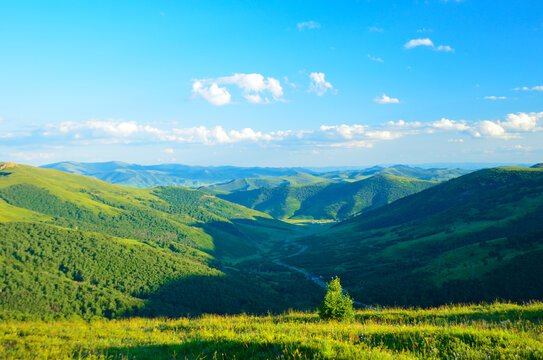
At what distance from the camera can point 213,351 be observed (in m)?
12.3

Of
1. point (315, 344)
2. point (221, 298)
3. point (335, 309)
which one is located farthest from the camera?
point (221, 298)

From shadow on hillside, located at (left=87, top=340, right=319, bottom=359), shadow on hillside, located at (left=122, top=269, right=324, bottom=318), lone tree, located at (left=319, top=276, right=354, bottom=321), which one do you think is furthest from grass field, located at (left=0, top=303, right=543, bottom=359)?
shadow on hillside, located at (left=122, top=269, right=324, bottom=318)

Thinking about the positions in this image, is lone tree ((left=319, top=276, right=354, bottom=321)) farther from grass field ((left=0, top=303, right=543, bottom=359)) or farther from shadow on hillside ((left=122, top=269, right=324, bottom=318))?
shadow on hillside ((left=122, top=269, right=324, bottom=318))

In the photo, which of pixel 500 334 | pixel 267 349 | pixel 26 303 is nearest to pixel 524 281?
pixel 500 334

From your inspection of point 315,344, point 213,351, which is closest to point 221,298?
point 213,351

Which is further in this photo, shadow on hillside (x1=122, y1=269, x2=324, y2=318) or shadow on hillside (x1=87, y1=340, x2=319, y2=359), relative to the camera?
shadow on hillside (x1=122, y1=269, x2=324, y2=318)

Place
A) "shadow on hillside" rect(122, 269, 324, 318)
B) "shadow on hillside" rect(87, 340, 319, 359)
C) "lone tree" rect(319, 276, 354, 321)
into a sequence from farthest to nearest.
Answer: "shadow on hillside" rect(122, 269, 324, 318)
"lone tree" rect(319, 276, 354, 321)
"shadow on hillside" rect(87, 340, 319, 359)

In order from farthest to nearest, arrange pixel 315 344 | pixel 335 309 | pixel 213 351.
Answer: pixel 335 309 < pixel 213 351 < pixel 315 344

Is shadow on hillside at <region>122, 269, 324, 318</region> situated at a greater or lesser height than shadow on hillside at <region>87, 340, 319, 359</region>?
lesser

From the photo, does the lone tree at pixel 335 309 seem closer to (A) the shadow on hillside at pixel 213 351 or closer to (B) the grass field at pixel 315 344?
(B) the grass field at pixel 315 344

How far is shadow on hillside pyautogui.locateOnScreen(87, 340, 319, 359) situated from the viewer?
10.9 metres

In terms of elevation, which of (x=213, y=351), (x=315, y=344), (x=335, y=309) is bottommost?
(x=335, y=309)

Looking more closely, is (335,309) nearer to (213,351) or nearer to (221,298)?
(213,351)

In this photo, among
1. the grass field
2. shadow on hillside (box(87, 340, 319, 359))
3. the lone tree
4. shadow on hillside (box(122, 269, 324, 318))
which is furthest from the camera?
shadow on hillside (box(122, 269, 324, 318))
